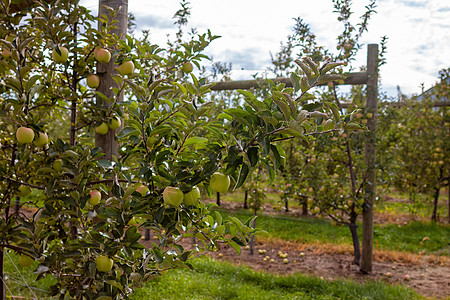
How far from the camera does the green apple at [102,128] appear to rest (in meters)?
1.55

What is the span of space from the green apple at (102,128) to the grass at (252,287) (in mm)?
1539

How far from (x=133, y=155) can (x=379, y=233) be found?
468 cm

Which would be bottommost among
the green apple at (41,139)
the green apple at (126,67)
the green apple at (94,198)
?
the green apple at (94,198)

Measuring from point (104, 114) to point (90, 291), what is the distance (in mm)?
716

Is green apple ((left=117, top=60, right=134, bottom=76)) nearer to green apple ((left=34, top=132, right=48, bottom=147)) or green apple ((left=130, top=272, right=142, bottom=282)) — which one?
green apple ((left=34, top=132, right=48, bottom=147))

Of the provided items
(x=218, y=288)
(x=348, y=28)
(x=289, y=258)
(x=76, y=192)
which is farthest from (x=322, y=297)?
(x=348, y=28)

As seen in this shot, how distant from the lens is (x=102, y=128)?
1553mm

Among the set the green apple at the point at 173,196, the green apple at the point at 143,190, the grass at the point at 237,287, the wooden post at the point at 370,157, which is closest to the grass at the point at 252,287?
the grass at the point at 237,287

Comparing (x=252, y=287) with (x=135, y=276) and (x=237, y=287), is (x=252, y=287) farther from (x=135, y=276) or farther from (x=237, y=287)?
(x=135, y=276)

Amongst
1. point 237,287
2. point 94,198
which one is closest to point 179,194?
point 94,198

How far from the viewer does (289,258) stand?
13.6 ft

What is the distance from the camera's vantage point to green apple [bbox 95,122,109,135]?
155 centimetres

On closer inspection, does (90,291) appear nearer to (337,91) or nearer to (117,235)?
(117,235)

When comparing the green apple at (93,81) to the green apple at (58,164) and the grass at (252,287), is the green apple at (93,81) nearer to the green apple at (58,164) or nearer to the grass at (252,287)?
the green apple at (58,164)
